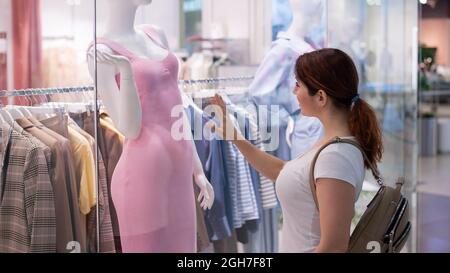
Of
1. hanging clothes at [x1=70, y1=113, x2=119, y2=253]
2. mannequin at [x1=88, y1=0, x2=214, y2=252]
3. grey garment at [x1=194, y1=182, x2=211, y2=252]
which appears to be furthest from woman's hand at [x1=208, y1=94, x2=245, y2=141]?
hanging clothes at [x1=70, y1=113, x2=119, y2=253]

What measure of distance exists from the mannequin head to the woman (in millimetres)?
699

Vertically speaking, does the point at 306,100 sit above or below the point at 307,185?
above

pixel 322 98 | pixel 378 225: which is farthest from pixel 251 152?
pixel 378 225

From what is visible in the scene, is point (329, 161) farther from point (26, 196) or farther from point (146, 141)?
point (26, 196)

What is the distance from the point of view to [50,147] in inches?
107

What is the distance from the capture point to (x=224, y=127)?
287 cm

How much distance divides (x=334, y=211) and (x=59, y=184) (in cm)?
114

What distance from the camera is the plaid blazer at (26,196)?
2.73 metres

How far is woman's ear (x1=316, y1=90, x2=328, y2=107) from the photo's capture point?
2336 millimetres

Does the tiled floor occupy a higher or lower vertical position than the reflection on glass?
lower

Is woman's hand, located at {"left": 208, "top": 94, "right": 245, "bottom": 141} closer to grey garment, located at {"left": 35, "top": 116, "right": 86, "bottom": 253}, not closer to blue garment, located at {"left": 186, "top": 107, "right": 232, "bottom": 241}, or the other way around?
blue garment, located at {"left": 186, "top": 107, "right": 232, "bottom": 241}

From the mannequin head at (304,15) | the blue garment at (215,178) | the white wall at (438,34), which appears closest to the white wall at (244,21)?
the mannequin head at (304,15)

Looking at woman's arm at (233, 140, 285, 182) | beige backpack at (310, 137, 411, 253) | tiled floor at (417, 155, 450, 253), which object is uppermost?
woman's arm at (233, 140, 285, 182)
